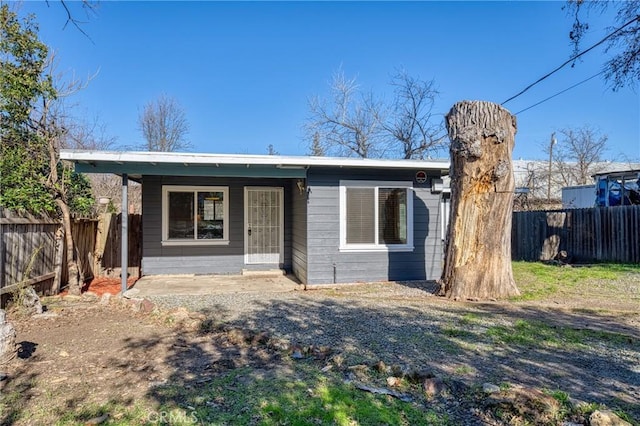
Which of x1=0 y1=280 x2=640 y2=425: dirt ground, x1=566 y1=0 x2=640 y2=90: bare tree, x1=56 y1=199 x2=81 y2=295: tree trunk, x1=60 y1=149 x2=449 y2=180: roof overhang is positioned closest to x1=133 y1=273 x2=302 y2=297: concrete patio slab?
x1=56 y1=199 x2=81 y2=295: tree trunk

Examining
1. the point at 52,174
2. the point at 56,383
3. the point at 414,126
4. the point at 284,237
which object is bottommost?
the point at 56,383

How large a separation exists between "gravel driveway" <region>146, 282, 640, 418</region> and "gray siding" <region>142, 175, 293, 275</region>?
2.56 meters

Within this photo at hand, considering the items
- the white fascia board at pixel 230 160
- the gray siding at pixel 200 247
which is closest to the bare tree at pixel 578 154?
the white fascia board at pixel 230 160

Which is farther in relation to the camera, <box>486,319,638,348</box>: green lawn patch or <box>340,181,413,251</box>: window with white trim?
<box>340,181,413,251</box>: window with white trim

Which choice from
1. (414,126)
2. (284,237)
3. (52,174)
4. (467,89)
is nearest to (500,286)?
(284,237)

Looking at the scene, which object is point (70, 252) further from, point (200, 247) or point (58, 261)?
point (200, 247)

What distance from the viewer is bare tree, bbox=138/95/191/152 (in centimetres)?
2059

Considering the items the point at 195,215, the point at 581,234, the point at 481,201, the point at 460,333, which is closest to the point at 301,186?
the point at 195,215

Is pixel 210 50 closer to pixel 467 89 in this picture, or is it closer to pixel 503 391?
pixel 467 89

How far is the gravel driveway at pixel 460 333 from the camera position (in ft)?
10.8

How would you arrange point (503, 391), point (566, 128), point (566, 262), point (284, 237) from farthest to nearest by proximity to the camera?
1. point (566, 128)
2. point (566, 262)
3. point (284, 237)
4. point (503, 391)

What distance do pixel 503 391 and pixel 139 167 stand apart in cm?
650

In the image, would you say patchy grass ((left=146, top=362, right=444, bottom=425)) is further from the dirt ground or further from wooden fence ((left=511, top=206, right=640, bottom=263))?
wooden fence ((left=511, top=206, right=640, bottom=263))

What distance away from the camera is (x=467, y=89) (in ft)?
48.5
